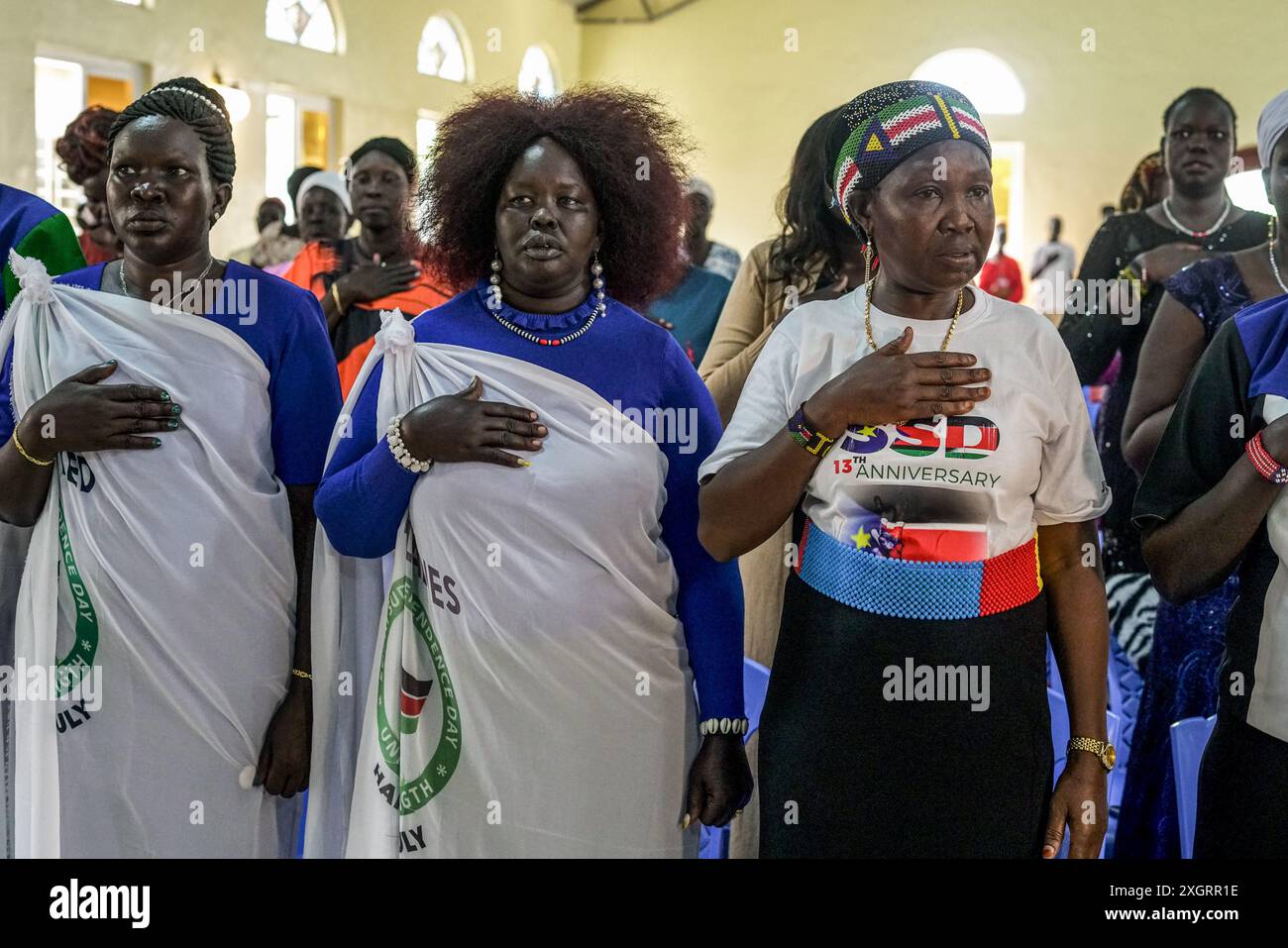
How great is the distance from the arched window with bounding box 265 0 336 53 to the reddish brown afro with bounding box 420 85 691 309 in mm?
10684

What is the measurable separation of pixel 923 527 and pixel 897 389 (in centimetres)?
21

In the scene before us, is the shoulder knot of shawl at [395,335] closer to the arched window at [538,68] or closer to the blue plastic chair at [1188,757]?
the blue plastic chair at [1188,757]

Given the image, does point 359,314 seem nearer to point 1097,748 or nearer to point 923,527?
point 923,527

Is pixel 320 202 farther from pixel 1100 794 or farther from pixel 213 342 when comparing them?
pixel 1100 794

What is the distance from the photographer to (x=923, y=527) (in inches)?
75.3

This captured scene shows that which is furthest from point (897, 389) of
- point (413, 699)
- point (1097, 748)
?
point (413, 699)

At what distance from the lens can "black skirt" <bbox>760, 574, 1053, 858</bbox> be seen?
6.38ft

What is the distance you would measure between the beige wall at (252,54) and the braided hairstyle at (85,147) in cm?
353

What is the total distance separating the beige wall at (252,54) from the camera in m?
9.53

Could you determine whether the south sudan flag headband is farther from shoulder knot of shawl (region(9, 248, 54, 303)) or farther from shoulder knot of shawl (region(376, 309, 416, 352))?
shoulder knot of shawl (region(9, 248, 54, 303))

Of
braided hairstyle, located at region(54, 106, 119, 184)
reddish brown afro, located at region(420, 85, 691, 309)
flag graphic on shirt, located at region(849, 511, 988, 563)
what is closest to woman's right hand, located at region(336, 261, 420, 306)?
braided hairstyle, located at region(54, 106, 119, 184)

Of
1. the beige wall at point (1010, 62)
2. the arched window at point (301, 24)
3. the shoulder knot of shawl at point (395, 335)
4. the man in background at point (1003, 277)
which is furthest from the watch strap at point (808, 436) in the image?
the beige wall at point (1010, 62)

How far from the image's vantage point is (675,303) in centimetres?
490
